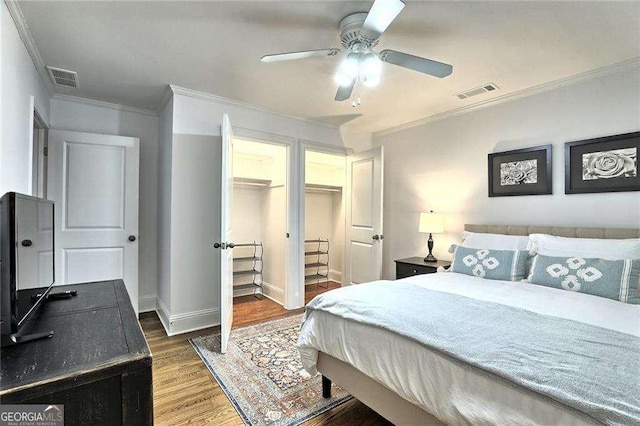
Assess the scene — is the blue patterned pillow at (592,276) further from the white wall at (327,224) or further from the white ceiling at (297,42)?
the white wall at (327,224)

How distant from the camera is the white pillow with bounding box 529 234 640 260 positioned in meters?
2.10

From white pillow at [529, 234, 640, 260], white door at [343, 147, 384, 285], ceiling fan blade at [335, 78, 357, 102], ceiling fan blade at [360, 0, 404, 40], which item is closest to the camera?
ceiling fan blade at [360, 0, 404, 40]

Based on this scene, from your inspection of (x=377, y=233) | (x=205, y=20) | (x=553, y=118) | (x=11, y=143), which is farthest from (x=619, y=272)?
(x=11, y=143)

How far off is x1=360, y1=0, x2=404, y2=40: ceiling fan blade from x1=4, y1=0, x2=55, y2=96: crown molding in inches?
81.1

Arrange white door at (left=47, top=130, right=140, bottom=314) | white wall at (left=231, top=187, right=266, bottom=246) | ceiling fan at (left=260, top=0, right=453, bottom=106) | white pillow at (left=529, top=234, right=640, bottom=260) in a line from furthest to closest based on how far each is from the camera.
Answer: white wall at (left=231, top=187, right=266, bottom=246)
white door at (left=47, top=130, right=140, bottom=314)
white pillow at (left=529, top=234, right=640, bottom=260)
ceiling fan at (left=260, top=0, right=453, bottom=106)

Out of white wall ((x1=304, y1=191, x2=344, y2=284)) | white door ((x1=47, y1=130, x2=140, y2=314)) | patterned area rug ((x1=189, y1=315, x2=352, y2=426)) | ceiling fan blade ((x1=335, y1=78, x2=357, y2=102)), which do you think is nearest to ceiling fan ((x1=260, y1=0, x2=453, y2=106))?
ceiling fan blade ((x1=335, y1=78, x2=357, y2=102))

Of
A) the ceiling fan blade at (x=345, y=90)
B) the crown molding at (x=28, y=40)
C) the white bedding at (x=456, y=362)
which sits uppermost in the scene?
the crown molding at (x=28, y=40)

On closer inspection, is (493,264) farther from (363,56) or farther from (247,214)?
(247,214)

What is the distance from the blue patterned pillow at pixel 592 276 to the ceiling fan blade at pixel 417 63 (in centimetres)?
159

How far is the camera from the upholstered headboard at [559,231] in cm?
237

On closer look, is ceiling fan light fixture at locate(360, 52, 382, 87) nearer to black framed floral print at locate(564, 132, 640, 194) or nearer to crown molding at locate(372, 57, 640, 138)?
crown molding at locate(372, 57, 640, 138)

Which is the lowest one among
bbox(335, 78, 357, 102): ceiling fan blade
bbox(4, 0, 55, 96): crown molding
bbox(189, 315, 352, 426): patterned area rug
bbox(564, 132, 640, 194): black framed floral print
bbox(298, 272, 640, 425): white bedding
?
bbox(189, 315, 352, 426): patterned area rug

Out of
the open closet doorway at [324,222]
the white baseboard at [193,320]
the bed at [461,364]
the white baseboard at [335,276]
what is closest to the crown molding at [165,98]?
the open closet doorway at [324,222]

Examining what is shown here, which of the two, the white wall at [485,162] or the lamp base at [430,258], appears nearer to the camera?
the white wall at [485,162]
